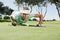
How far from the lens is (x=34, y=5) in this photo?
63719mm

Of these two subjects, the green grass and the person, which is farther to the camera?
the person

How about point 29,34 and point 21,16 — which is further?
point 21,16

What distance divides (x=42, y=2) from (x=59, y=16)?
671cm

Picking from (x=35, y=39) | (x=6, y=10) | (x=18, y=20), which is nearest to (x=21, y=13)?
(x=18, y=20)

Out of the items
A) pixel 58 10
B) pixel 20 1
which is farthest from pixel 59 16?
pixel 20 1

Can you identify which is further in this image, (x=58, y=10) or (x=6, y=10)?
(x=6, y=10)

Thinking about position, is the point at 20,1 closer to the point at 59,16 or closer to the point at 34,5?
the point at 34,5

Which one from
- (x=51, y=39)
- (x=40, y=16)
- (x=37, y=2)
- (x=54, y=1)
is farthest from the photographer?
(x=37, y=2)

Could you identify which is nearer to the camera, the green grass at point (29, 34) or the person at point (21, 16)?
the green grass at point (29, 34)

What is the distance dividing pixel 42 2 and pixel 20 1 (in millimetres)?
6183

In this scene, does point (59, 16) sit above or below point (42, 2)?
below

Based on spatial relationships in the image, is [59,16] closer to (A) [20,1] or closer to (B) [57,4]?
(B) [57,4]

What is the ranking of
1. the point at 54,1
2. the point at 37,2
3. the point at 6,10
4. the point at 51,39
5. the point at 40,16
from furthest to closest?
1. the point at 6,10
2. the point at 37,2
3. the point at 54,1
4. the point at 40,16
5. the point at 51,39

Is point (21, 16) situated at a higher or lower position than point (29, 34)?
higher
